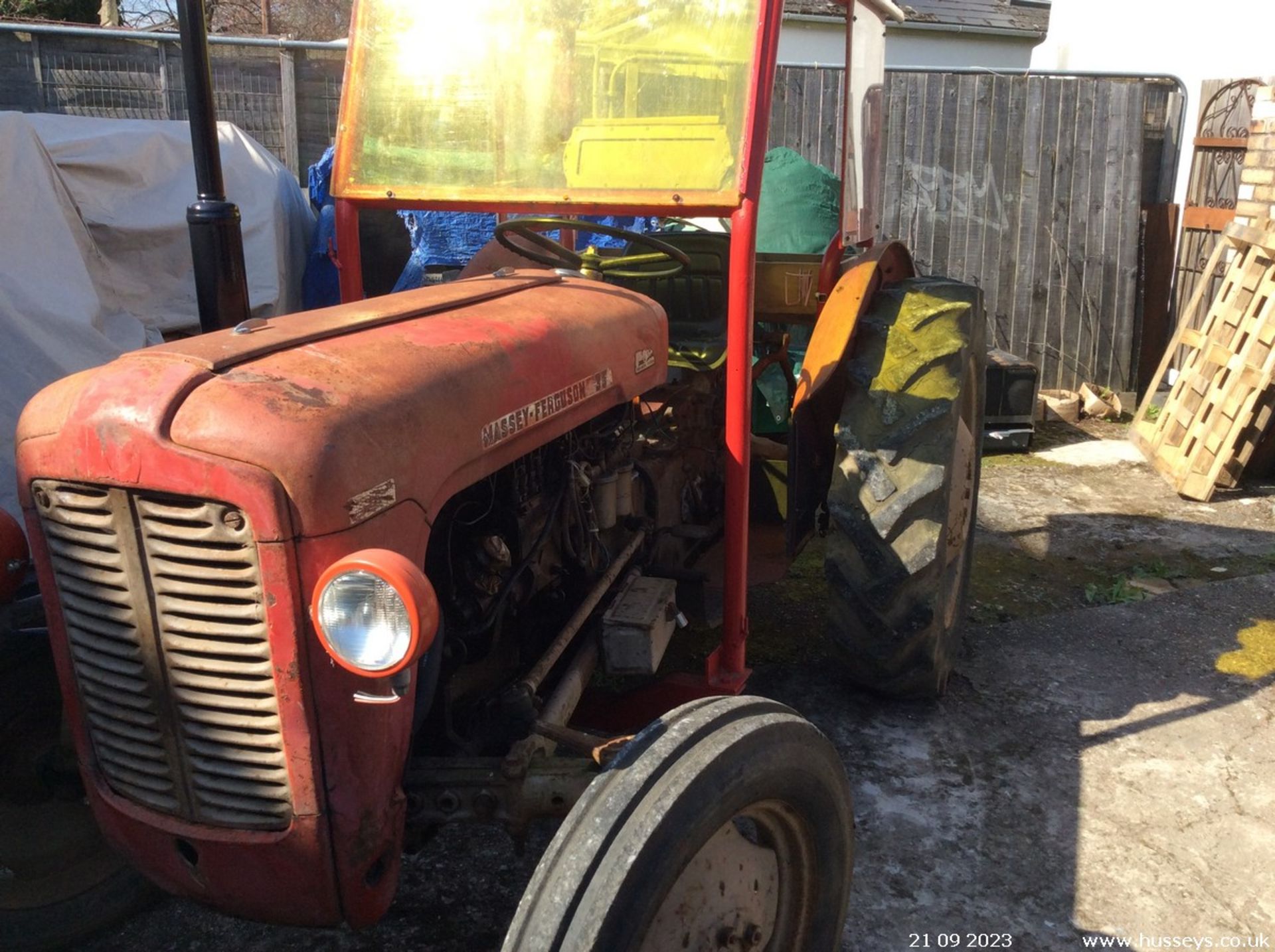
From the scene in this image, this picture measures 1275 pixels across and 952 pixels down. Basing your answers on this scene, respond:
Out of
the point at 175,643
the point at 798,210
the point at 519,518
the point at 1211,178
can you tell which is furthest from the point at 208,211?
the point at 1211,178

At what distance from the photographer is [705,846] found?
182cm

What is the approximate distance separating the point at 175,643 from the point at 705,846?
911 millimetres

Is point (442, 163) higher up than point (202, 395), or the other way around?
point (442, 163)

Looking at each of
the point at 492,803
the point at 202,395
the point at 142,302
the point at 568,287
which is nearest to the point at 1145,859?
the point at 492,803

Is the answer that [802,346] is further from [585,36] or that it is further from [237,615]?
[237,615]

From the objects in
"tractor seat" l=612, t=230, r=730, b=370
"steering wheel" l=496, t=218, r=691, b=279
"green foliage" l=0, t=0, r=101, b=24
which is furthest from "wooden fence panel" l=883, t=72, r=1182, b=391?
"green foliage" l=0, t=0, r=101, b=24

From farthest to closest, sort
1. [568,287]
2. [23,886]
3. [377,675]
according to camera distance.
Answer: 1. [568,287]
2. [23,886]
3. [377,675]

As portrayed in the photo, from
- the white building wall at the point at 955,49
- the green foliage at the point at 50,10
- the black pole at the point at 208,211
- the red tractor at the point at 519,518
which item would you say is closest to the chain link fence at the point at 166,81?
the black pole at the point at 208,211

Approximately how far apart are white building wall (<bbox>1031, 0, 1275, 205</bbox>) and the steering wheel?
18.7 feet

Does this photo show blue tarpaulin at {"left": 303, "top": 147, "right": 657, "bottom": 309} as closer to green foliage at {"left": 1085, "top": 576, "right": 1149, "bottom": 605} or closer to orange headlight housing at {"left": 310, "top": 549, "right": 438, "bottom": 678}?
green foliage at {"left": 1085, "top": 576, "right": 1149, "bottom": 605}

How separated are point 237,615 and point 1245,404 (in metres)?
5.39

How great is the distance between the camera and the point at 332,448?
1.62m

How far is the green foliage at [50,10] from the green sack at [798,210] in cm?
1252

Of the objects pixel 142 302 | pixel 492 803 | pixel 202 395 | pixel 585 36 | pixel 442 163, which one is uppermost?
pixel 585 36
